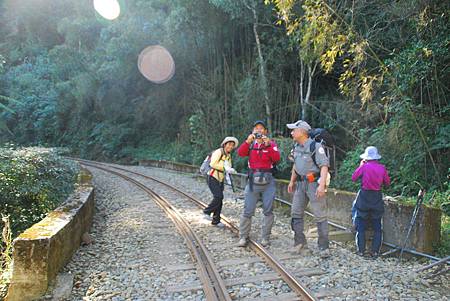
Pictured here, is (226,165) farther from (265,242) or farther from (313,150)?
(313,150)

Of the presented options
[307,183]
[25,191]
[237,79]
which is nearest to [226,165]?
[307,183]

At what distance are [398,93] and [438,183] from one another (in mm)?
1903

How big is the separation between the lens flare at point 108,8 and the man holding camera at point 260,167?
2218 cm

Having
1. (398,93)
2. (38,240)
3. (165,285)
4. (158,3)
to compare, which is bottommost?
(165,285)

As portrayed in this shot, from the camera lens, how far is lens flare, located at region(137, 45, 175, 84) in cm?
2020

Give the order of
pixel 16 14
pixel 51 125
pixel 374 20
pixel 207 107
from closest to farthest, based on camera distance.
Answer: pixel 374 20 < pixel 207 107 < pixel 51 125 < pixel 16 14

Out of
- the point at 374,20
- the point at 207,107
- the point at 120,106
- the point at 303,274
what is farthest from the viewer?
the point at 120,106

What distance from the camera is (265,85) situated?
1274 centimetres

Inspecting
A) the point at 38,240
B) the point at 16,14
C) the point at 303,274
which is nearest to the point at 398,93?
the point at 303,274

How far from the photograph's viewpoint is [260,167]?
207 inches

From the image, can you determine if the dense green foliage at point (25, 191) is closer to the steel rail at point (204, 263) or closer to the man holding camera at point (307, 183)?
the steel rail at point (204, 263)

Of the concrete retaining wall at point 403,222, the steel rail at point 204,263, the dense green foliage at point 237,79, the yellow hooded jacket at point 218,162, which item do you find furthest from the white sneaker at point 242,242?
the dense green foliage at point 237,79

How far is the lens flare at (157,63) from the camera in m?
20.2

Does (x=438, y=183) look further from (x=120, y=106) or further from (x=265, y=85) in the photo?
(x=120, y=106)
